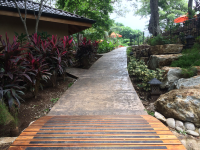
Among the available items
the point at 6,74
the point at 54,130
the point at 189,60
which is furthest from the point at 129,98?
the point at 189,60

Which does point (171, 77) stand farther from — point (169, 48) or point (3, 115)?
point (3, 115)

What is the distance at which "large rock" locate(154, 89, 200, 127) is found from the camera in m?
2.60

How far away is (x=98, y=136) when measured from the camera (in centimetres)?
181

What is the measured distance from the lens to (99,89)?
13.5 feet

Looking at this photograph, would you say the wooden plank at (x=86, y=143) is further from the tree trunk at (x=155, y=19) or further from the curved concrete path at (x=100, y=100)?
the tree trunk at (x=155, y=19)

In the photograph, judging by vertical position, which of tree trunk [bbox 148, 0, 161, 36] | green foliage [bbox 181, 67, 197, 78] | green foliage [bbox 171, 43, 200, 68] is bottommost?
green foliage [bbox 181, 67, 197, 78]

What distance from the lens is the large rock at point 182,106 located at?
2602 millimetres

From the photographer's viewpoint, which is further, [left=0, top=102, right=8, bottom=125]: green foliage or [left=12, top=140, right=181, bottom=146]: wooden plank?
[left=0, top=102, right=8, bottom=125]: green foliage

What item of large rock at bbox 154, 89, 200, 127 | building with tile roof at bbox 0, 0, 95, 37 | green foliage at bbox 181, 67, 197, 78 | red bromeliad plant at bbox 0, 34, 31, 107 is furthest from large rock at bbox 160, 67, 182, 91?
building with tile roof at bbox 0, 0, 95, 37

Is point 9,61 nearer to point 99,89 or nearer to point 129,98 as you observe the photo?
point 99,89

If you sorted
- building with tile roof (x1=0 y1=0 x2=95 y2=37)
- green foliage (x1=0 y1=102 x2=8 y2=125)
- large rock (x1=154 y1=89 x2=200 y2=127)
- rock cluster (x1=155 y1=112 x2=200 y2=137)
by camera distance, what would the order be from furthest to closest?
building with tile roof (x1=0 y1=0 x2=95 y2=37), large rock (x1=154 y1=89 x2=200 y2=127), rock cluster (x1=155 y1=112 x2=200 y2=137), green foliage (x1=0 y1=102 x2=8 y2=125)

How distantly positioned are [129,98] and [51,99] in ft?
6.43

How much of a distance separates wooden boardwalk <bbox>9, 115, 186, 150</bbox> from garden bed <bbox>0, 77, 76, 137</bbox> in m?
0.56

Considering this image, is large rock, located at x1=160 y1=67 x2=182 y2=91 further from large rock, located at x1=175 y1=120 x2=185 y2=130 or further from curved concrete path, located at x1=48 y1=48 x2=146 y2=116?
large rock, located at x1=175 y1=120 x2=185 y2=130
